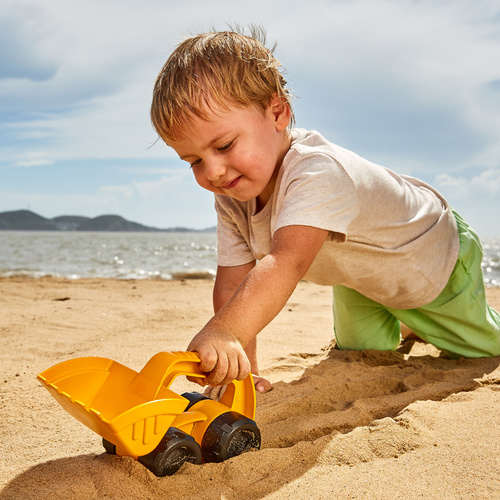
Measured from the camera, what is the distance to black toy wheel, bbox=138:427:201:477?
134cm

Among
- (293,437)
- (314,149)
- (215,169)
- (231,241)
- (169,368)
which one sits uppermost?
(314,149)

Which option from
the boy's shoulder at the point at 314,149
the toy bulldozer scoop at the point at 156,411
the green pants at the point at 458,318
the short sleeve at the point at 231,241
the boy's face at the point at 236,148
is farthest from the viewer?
the green pants at the point at 458,318

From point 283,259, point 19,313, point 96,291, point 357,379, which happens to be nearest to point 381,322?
point 357,379

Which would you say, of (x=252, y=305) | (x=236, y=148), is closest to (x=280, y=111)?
(x=236, y=148)

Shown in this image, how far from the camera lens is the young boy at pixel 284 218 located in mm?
1632

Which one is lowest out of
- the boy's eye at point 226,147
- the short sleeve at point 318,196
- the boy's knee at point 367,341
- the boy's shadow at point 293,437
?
the boy's shadow at point 293,437

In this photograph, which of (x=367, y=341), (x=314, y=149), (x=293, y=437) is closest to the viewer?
(x=293, y=437)

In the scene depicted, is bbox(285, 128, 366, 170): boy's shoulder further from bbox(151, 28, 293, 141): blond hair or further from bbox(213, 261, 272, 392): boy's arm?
bbox(213, 261, 272, 392): boy's arm

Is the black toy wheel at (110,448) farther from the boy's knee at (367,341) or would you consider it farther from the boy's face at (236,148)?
the boy's knee at (367,341)

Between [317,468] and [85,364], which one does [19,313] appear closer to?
[85,364]

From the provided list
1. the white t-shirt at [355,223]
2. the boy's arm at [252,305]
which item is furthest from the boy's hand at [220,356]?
the white t-shirt at [355,223]

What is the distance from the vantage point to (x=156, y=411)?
51.4 inches

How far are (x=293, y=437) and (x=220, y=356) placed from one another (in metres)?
0.49

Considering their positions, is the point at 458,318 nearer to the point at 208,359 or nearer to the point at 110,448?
the point at 208,359
